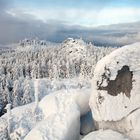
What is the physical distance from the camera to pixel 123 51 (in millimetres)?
15359

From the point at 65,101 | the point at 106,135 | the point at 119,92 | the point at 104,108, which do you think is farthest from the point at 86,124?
the point at 119,92

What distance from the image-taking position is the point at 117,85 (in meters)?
15.1

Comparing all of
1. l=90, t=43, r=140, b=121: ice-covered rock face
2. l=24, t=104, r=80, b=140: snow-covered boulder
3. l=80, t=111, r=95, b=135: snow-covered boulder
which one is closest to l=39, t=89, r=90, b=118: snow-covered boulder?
l=80, t=111, r=95, b=135: snow-covered boulder

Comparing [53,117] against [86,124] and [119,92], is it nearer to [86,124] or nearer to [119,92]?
[86,124]

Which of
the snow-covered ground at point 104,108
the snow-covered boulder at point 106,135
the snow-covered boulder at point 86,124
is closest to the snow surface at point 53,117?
the snow-covered ground at point 104,108

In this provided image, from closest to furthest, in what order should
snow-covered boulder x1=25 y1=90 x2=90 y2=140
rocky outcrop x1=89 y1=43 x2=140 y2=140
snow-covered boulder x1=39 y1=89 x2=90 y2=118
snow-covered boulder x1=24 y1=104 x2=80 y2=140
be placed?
rocky outcrop x1=89 y1=43 x2=140 y2=140, snow-covered boulder x1=24 y1=104 x2=80 y2=140, snow-covered boulder x1=25 y1=90 x2=90 y2=140, snow-covered boulder x1=39 y1=89 x2=90 y2=118

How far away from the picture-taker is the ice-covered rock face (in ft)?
48.2

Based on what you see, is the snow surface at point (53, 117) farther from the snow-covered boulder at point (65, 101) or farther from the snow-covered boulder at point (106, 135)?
the snow-covered boulder at point (106, 135)

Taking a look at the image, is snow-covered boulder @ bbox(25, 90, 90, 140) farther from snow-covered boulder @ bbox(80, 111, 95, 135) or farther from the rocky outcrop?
the rocky outcrop

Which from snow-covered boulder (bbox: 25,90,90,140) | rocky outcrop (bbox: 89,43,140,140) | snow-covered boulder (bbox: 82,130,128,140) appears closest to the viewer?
snow-covered boulder (bbox: 82,130,128,140)

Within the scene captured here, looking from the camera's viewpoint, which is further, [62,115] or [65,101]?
[65,101]

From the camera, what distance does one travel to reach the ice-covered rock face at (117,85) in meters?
14.7

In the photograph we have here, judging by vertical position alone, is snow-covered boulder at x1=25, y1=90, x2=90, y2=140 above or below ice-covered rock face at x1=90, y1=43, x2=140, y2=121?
below

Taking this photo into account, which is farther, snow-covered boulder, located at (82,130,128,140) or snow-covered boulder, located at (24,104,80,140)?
snow-covered boulder, located at (24,104,80,140)
